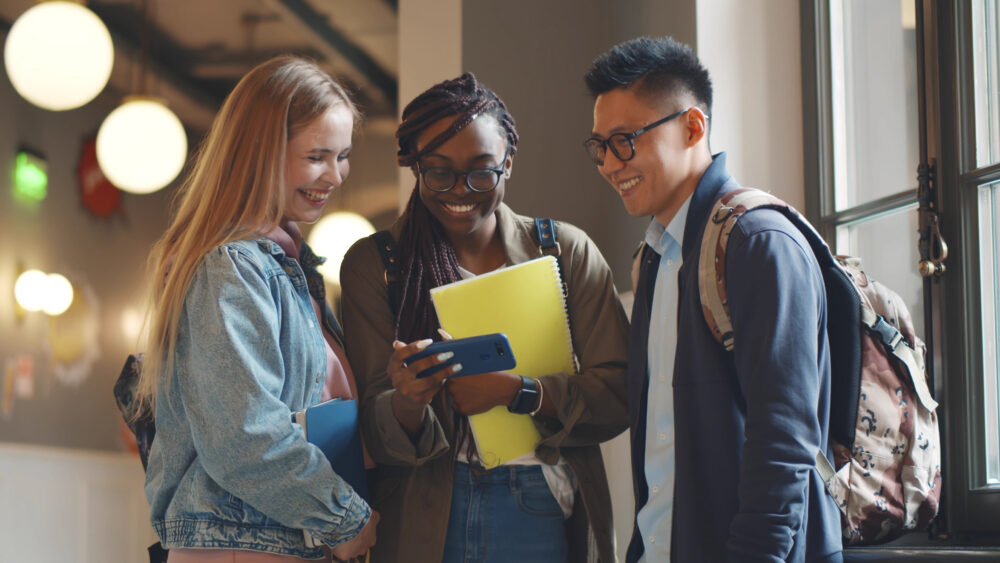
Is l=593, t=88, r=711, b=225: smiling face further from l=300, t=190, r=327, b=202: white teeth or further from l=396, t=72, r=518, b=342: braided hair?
l=300, t=190, r=327, b=202: white teeth

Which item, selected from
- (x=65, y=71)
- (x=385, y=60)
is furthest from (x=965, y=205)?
(x=385, y=60)

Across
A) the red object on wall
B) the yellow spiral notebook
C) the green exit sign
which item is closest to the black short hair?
the yellow spiral notebook

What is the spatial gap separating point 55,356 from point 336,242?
212 cm

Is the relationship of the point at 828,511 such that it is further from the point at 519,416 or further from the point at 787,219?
the point at 519,416

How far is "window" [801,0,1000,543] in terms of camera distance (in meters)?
1.80

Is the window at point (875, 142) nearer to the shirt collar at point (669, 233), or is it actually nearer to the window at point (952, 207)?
the window at point (952, 207)

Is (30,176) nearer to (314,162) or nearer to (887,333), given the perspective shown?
(314,162)

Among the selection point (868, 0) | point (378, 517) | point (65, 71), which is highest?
point (65, 71)

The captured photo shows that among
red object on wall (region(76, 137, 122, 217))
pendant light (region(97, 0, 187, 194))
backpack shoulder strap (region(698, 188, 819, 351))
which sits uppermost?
red object on wall (region(76, 137, 122, 217))

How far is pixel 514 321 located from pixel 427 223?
31 cm

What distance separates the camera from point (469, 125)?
184cm

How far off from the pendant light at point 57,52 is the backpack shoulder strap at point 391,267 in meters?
2.29

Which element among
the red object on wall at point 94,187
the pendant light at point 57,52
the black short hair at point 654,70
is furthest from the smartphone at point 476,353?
the red object on wall at point 94,187

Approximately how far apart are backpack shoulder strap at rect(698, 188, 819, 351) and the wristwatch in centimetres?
→ 45
